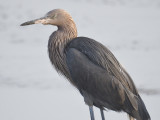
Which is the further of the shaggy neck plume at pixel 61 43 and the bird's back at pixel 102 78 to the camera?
the shaggy neck plume at pixel 61 43

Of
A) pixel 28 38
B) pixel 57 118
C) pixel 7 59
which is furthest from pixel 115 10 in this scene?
pixel 57 118

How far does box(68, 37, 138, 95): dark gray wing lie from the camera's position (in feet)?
23.5

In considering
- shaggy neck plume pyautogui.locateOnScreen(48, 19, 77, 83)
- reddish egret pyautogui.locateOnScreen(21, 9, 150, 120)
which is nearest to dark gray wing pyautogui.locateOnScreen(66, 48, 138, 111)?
reddish egret pyautogui.locateOnScreen(21, 9, 150, 120)

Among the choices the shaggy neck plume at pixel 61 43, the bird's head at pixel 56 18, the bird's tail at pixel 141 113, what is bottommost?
the bird's tail at pixel 141 113

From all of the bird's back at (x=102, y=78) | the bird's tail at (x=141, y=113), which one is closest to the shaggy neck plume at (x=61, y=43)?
the bird's back at (x=102, y=78)

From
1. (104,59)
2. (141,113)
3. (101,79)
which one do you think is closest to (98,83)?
(101,79)

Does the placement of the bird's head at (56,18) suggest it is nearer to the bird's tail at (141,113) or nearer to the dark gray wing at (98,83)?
the dark gray wing at (98,83)

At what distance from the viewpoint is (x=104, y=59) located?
7.22 m

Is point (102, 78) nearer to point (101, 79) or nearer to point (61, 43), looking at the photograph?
point (101, 79)

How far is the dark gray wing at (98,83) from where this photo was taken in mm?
7141

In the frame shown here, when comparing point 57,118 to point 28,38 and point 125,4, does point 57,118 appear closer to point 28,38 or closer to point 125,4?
point 28,38

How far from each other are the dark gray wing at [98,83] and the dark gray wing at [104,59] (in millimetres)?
33

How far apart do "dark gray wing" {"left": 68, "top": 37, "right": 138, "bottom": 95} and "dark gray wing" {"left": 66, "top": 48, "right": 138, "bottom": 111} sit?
0.03m

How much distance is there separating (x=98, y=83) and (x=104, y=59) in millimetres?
255
